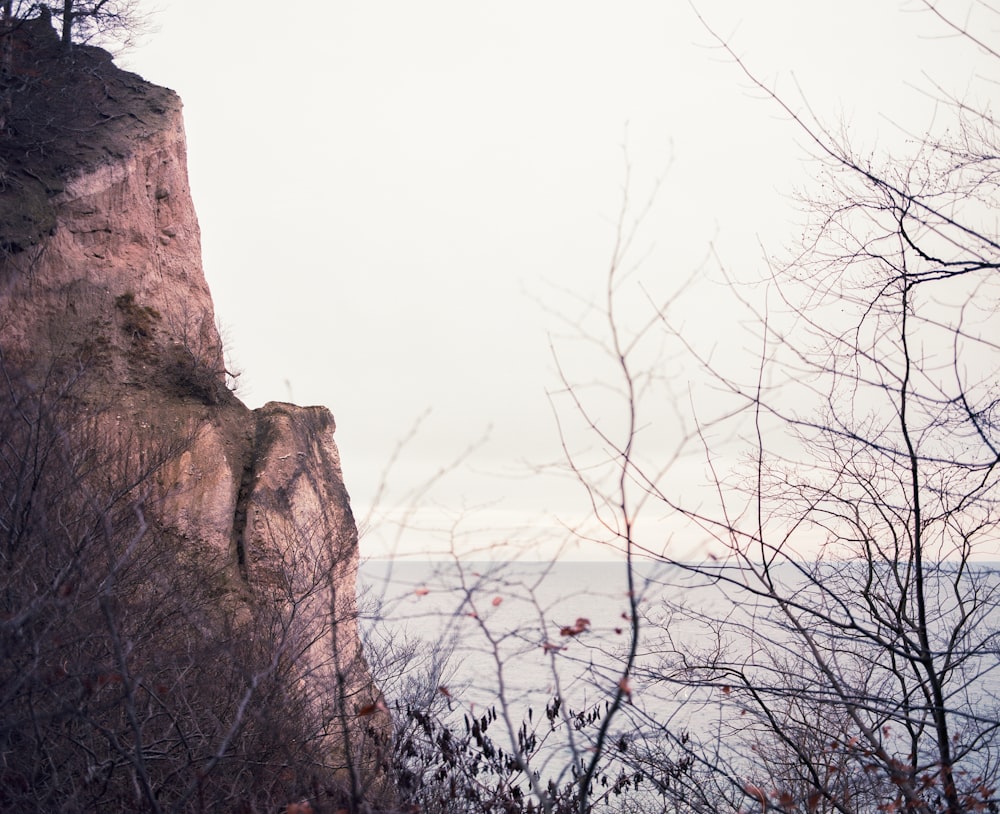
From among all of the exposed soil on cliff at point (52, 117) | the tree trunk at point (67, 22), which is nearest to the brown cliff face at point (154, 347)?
the exposed soil on cliff at point (52, 117)

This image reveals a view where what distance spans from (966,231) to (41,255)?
13.6 meters

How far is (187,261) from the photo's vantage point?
1688cm

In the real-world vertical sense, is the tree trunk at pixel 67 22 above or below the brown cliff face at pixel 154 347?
above

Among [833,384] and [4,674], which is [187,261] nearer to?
[4,674]

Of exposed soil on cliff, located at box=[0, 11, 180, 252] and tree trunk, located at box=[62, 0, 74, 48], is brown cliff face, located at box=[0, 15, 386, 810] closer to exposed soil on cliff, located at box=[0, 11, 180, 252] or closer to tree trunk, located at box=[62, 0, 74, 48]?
exposed soil on cliff, located at box=[0, 11, 180, 252]

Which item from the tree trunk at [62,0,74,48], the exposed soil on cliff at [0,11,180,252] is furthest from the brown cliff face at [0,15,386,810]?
the tree trunk at [62,0,74,48]

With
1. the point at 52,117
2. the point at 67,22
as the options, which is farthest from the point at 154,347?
the point at 67,22

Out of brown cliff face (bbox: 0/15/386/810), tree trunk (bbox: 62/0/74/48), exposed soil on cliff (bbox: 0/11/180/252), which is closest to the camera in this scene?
brown cliff face (bbox: 0/15/386/810)

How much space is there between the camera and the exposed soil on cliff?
13883 mm

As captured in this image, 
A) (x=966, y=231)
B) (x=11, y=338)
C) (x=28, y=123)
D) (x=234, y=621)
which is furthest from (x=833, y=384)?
(x=28, y=123)

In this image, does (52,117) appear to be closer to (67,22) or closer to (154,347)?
(67,22)

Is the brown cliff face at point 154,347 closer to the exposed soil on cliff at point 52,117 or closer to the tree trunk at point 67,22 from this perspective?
the exposed soil on cliff at point 52,117

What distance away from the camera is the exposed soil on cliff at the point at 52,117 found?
13.9m

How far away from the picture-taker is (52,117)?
14906 millimetres
